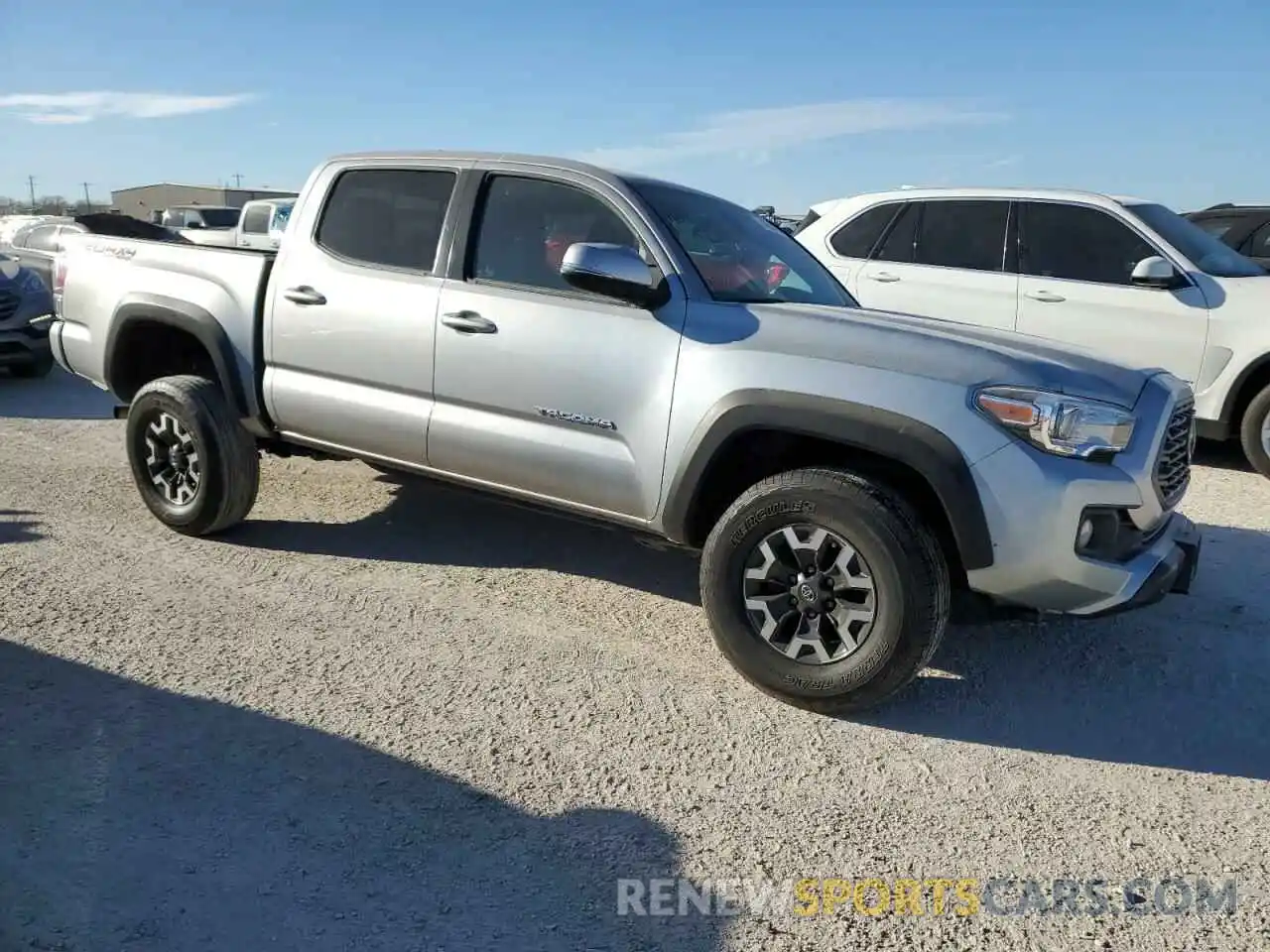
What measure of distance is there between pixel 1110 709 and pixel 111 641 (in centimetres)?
365

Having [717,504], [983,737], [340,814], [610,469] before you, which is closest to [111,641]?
[340,814]

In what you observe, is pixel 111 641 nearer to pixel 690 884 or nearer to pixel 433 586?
pixel 433 586

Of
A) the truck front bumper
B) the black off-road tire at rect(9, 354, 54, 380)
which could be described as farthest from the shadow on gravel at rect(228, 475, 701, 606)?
the black off-road tire at rect(9, 354, 54, 380)

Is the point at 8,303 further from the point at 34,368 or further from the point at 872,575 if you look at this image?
the point at 872,575

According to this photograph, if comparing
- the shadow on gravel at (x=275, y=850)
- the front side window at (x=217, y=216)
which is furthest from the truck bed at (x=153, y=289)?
the front side window at (x=217, y=216)

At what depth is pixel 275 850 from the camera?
8.42 ft

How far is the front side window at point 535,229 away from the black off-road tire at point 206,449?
58.9 inches

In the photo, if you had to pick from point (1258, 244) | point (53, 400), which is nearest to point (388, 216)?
point (53, 400)

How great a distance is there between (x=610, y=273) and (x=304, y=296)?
5.55ft

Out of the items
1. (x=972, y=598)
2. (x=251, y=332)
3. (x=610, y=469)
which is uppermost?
(x=251, y=332)

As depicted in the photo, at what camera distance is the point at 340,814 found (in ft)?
8.95

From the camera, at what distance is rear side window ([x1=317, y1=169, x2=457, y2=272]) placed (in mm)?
4328

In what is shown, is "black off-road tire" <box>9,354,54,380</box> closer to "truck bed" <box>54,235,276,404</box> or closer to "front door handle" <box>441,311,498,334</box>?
"truck bed" <box>54,235,276,404</box>

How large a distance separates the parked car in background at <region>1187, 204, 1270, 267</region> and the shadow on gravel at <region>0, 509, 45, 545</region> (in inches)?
356
